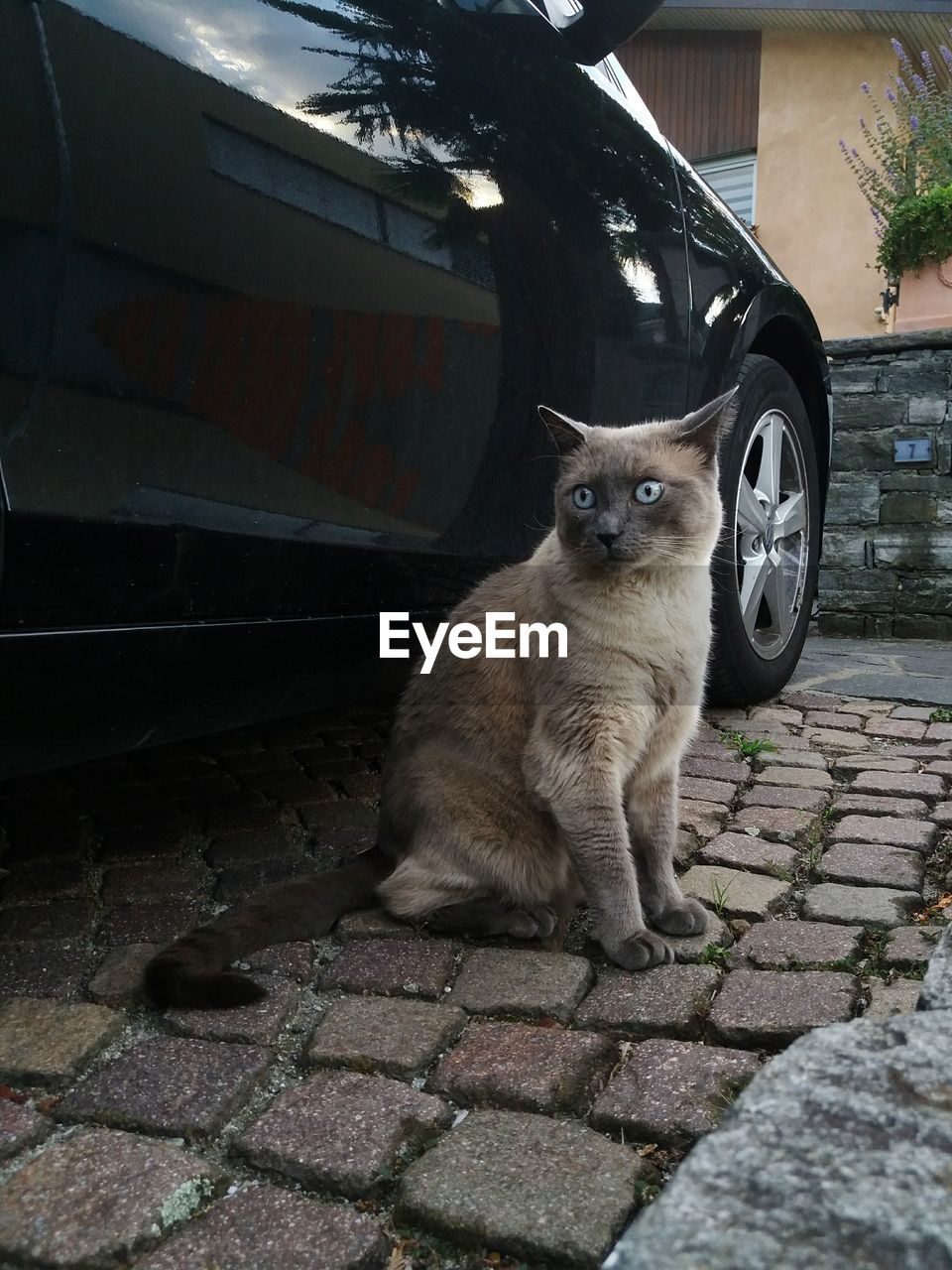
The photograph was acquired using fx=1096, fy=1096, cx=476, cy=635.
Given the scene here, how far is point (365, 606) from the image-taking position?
2305mm

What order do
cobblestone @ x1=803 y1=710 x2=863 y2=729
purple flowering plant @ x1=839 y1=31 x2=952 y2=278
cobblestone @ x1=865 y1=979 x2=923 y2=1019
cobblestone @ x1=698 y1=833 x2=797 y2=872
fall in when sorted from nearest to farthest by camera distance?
cobblestone @ x1=865 y1=979 x2=923 y2=1019 < cobblestone @ x1=698 y1=833 x2=797 y2=872 < cobblestone @ x1=803 y1=710 x2=863 y2=729 < purple flowering plant @ x1=839 y1=31 x2=952 y2=278

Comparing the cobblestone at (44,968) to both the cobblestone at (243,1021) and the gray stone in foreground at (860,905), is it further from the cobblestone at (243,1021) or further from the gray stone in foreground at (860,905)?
the gray stone in foreground at (860,905)

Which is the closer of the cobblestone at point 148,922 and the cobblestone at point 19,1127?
the cobblestone at point 19,1127

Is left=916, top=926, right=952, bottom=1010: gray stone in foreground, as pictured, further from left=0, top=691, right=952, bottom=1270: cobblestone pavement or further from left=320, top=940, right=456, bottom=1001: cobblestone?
left=320, top=940, right=456, bottom=1001: cobblestone

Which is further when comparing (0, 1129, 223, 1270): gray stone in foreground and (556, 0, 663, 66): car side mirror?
(556, 0, 663, 66): car side mirror

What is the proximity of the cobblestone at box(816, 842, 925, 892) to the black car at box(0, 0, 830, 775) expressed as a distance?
105cm

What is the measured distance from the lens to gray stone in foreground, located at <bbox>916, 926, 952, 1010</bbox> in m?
1.11

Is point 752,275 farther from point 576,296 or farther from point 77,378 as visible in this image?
point 77,378

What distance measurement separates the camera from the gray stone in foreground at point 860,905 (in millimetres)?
2139

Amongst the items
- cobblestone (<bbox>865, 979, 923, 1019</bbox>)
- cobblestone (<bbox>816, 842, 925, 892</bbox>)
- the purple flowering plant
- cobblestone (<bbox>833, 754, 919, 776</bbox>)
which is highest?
the purple flowering plant

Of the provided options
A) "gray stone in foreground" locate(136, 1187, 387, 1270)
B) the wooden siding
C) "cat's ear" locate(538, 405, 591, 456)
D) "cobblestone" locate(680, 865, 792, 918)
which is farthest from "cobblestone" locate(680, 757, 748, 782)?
the wooden siding

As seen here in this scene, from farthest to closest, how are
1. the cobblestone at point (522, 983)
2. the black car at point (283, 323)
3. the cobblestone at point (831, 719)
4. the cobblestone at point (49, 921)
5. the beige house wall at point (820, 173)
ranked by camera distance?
the beige house wall at point (820, 173) < the cobblestone at point (831, 719) < the cobblestone at point (49, 921) < the cobblestone at point (522, 983) < the black car at point (283, 323)

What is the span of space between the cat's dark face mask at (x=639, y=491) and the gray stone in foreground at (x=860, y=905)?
74 cm

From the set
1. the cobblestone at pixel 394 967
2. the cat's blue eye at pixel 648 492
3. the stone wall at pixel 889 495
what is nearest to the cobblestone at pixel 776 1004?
the cobblestone at pixel 394 967
